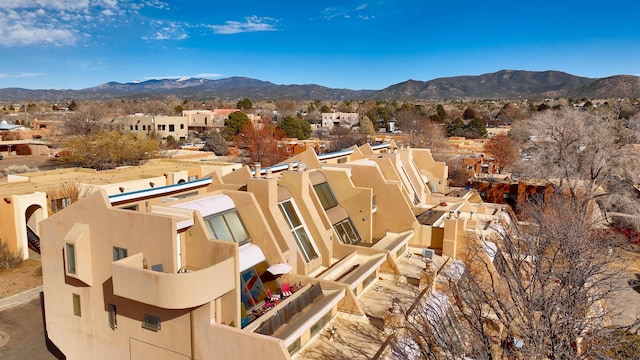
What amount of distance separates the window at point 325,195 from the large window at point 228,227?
614 cm

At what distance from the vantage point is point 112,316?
46.1 ft

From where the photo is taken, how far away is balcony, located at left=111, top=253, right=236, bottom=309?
450 inches

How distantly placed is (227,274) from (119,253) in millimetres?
3925

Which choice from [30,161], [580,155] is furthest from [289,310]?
[30,161]

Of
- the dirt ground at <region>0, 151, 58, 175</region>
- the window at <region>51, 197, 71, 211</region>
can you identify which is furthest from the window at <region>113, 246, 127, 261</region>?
the dirt ground at <region>0, 151, 58, 175</region>

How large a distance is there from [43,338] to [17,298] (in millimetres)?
Answer: 4728

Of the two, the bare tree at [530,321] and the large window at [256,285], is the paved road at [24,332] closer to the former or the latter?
the large window at [256,285]

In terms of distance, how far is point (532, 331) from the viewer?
1083cm

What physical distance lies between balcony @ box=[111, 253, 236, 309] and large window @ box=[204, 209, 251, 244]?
329 cm

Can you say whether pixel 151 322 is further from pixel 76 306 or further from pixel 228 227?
pixel 228 227

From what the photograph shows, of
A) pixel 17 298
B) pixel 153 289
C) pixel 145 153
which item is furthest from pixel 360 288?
pixel 145 153

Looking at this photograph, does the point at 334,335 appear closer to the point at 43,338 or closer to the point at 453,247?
the point at 453,247

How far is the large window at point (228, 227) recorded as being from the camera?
15.6m

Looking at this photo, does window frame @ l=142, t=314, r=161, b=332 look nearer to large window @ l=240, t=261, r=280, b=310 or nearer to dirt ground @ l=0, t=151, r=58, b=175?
large window @ l=240, t=261, r=280, b=310
